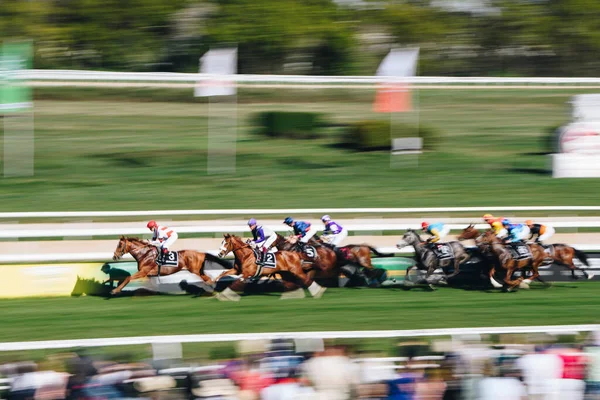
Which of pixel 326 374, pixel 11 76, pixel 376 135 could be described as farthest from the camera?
pixel 376 135

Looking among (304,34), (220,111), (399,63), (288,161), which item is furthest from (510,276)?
(304,34)

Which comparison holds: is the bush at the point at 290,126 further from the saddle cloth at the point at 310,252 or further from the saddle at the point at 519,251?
the saddle at the point at 519,251

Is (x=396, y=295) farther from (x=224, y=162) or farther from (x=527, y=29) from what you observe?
(x=527, y=29)

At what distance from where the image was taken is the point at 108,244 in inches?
496

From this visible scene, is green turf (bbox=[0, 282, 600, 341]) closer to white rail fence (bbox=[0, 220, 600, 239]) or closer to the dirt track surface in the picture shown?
white rail fence (bbox=[0, 220, 600, 239])

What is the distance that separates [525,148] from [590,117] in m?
3.93

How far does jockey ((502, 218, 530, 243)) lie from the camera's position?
10.7 meters

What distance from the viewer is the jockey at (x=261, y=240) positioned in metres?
10.1

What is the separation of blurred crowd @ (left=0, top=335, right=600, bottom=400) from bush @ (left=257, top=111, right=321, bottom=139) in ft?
49.4

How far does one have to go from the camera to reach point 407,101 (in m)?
16.4

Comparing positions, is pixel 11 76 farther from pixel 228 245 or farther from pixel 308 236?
pixel 308 236

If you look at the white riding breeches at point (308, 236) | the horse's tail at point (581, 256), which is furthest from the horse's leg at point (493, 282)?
the white riding breeches at point (308, 236)

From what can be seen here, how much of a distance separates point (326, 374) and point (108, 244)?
7583 mm

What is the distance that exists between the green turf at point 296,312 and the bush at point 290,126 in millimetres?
10456
